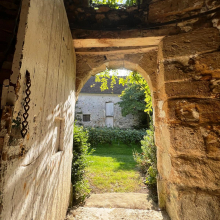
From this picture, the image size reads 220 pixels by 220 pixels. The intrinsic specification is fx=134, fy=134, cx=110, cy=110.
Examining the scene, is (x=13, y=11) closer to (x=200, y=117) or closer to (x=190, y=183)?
(x=200, y=117)

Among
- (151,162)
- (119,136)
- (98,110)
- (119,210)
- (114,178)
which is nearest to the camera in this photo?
(119,210)

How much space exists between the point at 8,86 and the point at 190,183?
185 cm

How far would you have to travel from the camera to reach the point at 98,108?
14547mm

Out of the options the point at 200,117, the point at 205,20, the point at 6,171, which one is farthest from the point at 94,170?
the point at 205,20

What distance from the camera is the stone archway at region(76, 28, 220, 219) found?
4.71 feet

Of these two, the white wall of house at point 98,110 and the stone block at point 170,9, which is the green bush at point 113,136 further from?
the stone block at point 170,9

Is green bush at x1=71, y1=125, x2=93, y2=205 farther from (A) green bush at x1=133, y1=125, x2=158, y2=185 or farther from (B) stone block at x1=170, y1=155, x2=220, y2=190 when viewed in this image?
(B) stone block at x1=170, y1=155, x2=220, y2=190

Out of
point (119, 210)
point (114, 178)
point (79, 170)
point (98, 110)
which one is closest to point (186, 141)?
point (119, 210)

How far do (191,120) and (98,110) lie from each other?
43.1 feet

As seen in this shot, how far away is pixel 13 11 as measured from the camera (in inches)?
39.2

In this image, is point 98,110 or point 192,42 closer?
point 192,42

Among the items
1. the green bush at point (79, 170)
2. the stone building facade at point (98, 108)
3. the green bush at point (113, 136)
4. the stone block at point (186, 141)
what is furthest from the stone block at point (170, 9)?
the stone building facade at point (98, 108)

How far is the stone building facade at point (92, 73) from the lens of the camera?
0.75m

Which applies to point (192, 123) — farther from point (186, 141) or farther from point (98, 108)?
point (98, 108)
